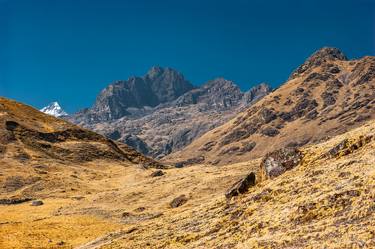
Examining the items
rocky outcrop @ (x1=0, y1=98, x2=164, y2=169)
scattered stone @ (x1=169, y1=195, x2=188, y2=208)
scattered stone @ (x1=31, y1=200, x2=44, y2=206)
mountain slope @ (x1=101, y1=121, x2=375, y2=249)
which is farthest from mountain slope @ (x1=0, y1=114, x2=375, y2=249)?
rocky outcrop @ (x1=0, y1=98, x2=164, y2=169)

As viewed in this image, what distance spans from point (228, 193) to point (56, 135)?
158 metres

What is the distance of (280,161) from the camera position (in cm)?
4503

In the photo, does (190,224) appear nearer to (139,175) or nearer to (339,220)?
(339,220)

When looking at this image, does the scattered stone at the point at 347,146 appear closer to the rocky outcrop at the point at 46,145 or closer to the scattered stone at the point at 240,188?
the scattered stone at the point at 240,188

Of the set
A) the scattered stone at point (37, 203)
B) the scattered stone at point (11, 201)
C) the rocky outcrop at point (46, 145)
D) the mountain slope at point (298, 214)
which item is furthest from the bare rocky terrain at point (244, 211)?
the rocky outcrop at point (46, 145)

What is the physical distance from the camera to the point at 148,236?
4394cm

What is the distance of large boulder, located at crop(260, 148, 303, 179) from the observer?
43.9 meters

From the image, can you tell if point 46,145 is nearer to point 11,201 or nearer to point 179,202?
point 11,201

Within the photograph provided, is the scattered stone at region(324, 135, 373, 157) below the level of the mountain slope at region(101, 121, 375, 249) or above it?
above

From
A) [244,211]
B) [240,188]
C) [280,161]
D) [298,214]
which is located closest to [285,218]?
[298,214]

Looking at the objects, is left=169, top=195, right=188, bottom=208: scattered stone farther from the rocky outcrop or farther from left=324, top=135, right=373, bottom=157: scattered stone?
the rocky outcrop

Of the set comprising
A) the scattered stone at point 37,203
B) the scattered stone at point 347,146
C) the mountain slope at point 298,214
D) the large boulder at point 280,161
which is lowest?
the mountain slope at point 298,214

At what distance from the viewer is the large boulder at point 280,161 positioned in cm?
4388

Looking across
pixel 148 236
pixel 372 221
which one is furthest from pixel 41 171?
pixel 372 221
